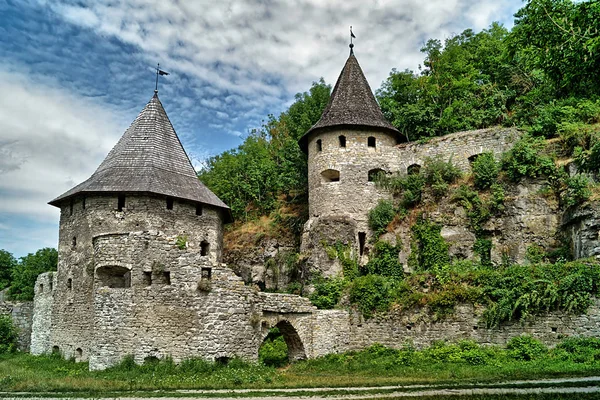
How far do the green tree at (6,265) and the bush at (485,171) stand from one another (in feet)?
121

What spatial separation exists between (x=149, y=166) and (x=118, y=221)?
10.3 feet

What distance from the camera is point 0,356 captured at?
24.4 m

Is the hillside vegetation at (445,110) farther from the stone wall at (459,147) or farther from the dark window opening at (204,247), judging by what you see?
the dark window opening at (204,247)

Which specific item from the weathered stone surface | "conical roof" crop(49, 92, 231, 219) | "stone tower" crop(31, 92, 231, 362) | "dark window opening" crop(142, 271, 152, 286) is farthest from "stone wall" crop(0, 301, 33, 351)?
the weathered stone surface

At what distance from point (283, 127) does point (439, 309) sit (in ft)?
98.2

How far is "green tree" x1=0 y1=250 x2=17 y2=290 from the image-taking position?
43.2 m

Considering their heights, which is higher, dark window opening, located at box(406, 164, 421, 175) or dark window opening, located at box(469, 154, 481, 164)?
dark window opening, located at box(469, 154, 481, 164)

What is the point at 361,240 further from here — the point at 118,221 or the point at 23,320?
the point at 23,320

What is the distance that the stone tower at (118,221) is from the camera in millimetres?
20984

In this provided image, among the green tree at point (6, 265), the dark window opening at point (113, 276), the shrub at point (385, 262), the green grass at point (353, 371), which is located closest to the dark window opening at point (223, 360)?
the green grass at point (353, 371)

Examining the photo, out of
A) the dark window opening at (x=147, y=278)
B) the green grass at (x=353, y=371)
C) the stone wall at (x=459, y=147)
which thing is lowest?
the green grass at (x=353, y=371)

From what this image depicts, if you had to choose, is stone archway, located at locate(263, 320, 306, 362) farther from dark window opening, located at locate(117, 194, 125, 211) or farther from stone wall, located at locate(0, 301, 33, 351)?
stone wall, located at locate(0, 301, 33, 351)

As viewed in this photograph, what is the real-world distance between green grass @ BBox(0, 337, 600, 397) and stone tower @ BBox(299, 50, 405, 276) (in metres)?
7.14

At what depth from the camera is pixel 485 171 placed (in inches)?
1009
